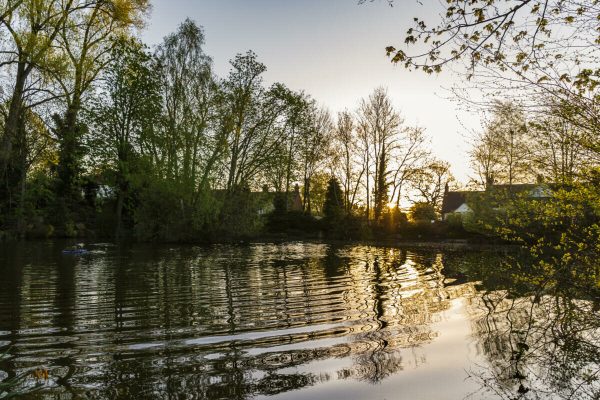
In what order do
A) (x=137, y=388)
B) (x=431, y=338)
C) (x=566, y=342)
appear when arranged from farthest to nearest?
(x=431, y=338) < (x=566, y=342) < (x=137, y=388)

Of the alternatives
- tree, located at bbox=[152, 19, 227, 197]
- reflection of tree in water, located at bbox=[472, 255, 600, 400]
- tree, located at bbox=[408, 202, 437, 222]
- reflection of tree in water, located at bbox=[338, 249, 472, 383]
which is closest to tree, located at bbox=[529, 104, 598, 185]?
reflection of tree in water, located at bbox=[472, 255, 600, 400]

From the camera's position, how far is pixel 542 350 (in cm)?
711

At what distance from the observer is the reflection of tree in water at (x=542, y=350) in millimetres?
5715

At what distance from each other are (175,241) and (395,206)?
21616 mm

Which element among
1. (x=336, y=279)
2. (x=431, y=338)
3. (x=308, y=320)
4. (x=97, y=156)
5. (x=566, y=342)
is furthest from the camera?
(x=97, y=156)

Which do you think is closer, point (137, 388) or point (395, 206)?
point (137, 388)

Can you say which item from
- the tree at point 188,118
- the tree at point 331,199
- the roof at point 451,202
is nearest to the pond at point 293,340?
the tree at point 188,118

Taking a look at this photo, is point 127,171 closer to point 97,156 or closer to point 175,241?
point 97,156

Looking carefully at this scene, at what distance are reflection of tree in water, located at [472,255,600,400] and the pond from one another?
0.03 metres

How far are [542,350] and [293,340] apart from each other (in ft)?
12.1

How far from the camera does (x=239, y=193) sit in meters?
36.0

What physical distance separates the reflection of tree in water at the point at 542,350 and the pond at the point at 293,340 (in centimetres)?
3

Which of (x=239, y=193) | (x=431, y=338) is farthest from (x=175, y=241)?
(x=431, y=338)

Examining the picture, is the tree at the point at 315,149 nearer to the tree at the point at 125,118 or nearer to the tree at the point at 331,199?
the tree at the point at 331,199
